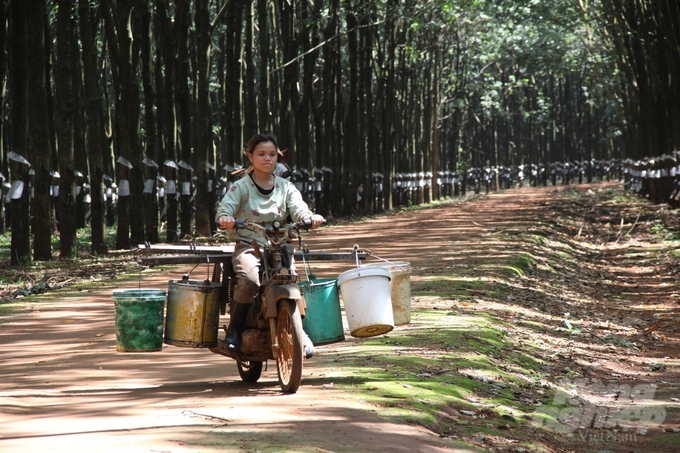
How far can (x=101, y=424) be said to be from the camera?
211 inches

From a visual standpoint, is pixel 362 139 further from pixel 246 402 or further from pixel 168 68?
pixel 246 402

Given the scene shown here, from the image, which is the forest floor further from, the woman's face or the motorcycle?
the woman's face

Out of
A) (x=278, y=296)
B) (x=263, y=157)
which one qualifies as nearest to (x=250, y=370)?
(x=278, y=296)

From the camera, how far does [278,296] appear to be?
6.33m

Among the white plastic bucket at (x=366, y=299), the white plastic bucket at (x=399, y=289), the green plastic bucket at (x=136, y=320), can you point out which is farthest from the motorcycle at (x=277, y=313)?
the white plastic bucket at (x=399, y=289)

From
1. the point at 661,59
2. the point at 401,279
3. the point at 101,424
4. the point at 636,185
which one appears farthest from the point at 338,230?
the point at 636,185

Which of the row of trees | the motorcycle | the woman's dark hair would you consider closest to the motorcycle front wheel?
the motorcycle

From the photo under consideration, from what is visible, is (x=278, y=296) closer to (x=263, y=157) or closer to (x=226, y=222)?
(x=226, y=222)

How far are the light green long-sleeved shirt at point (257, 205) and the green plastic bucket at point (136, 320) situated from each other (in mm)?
698

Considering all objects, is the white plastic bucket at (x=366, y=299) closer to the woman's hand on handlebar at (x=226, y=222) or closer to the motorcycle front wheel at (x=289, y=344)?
the motorcycle front wheel at (x=289, y=344)

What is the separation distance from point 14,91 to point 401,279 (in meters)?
11.6

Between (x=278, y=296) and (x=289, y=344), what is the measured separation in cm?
31

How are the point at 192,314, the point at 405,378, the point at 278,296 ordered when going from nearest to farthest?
the point at 278,296
the point at 192,314
the point at 405,378

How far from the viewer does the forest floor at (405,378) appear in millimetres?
5270
